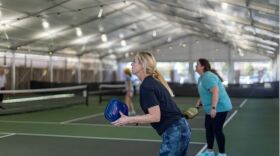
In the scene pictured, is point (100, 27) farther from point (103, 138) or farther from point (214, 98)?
point (214, 98)

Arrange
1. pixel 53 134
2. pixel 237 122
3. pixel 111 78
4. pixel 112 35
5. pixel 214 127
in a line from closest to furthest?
pixel 214 127 < pixel 53 134 < pixel 237 122 < pixel 112 35 < pixel 111 78

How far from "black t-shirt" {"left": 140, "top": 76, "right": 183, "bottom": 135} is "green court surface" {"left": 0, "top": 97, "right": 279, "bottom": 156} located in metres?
3.91

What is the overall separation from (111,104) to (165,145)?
0.58 meters

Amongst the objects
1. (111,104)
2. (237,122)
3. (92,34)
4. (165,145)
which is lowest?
(237,122)

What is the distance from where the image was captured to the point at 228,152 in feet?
24.0

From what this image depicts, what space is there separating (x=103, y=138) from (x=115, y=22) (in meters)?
20.7

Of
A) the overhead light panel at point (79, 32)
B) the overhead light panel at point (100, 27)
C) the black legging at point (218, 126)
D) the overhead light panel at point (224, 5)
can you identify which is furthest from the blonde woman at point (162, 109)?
the overhead light panel at point (100, 27)

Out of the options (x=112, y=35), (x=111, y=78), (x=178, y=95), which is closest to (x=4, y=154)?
(x=178, y=95)

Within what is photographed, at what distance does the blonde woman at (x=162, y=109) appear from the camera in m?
3.23

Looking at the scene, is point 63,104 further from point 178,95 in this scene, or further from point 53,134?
point 178,95

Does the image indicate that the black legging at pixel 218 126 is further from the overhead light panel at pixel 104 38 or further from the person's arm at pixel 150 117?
the overhead light panel at pixel 104 38

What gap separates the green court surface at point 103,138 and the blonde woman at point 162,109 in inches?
152

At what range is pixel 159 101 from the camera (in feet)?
10.7

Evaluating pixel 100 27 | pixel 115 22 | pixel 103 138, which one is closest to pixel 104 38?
pixel 100 27
